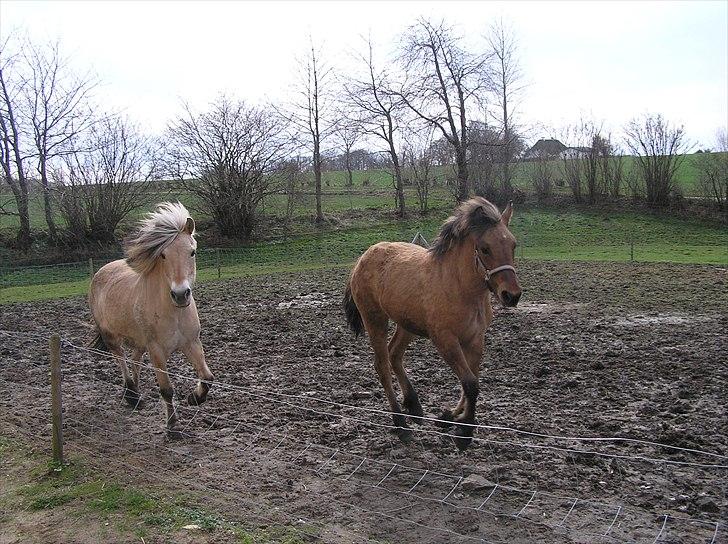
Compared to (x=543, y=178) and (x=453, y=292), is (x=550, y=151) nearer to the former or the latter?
(x=543, y=178)

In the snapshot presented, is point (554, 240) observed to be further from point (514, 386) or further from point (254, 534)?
point (254, 534)

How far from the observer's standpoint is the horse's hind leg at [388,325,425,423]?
5.82 m

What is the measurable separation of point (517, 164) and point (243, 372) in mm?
29769

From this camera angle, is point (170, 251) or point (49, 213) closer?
point (170, 251)

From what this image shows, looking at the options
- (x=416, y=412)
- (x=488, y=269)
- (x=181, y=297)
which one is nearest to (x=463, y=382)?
(x=488, y=269)

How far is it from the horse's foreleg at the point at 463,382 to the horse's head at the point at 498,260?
1.97 feet

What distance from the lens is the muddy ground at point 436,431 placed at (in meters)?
4.03

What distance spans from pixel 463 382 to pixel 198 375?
8.54 ft

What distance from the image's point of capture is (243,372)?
798 centimetres

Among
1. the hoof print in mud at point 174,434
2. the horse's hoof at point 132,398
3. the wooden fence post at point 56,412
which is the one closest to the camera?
the wooden fence post at point 56,412

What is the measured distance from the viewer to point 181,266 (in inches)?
214

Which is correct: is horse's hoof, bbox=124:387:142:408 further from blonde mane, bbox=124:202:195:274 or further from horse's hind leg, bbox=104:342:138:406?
blonde mane, bbox=124:202:195:274

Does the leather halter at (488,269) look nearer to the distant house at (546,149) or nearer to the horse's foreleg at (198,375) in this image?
the horse's foreleg at (198,375)

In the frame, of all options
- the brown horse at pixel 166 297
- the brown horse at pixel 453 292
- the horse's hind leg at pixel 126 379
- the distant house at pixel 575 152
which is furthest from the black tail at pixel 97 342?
the distant house at pixel 575 152
